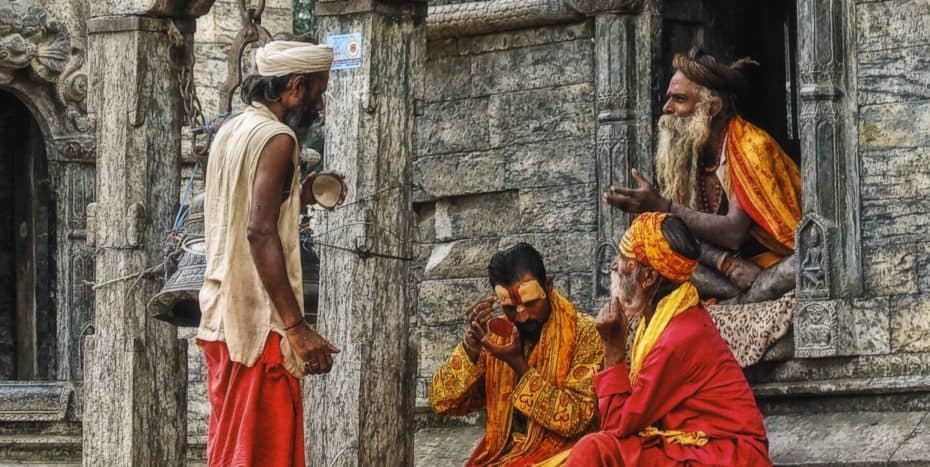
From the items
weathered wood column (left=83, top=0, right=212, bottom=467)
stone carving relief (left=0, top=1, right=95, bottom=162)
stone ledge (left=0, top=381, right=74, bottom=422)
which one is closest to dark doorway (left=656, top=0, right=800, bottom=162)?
weathered wood column (left=83, top=0, right=212, bottom=467)

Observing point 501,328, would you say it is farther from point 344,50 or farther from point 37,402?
→ point 37,402

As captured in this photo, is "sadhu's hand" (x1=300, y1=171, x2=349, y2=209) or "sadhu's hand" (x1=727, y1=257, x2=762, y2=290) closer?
"sadhu's hand" (x1=300, y1=171, x2=349, y2=209)

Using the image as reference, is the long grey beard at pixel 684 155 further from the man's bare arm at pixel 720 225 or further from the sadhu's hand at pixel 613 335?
the sadhu's hand at pixel 613 335

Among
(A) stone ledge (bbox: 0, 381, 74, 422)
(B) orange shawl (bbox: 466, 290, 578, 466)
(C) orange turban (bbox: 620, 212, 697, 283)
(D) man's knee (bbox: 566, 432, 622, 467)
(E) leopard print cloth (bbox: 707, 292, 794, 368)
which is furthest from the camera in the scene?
(A) stone ledge (bbox: 0, 381, 74, 422)

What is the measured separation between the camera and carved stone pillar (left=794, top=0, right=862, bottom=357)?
469 inches

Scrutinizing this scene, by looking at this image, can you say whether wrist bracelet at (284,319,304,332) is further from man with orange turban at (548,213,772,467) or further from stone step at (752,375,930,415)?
stone step at (752,375,930,415)

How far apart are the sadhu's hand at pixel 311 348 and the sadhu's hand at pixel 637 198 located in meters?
2.07

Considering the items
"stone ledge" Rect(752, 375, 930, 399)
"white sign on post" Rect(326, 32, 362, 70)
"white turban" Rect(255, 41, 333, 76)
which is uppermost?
"white sign on post" Rect(326, 32, 362, 70)

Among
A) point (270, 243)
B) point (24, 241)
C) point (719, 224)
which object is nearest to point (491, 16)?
point (719, 224)

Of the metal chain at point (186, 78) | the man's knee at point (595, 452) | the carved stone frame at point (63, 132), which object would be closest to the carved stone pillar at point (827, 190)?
the man's knee at point (595, 452)

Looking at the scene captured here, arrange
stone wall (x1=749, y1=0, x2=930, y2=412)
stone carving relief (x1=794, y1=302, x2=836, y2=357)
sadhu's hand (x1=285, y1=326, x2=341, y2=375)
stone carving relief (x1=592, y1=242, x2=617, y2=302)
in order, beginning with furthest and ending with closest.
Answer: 1. stone carving relief (x1=592, y1=242, x2=617, y2=302)
2. stone carving relief (x1=794, y1=302, x2=836, y2=357)
3. stone wall (x1=749, y1=0, x2=930, y2=412)
4. sadhu's hand (x1=285, y1=326, x2=341, y2=375)

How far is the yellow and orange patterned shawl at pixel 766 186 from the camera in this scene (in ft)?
40.3

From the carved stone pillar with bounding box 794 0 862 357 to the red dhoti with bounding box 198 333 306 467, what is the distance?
2457 mm

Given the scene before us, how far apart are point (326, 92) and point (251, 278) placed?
1.01 m
